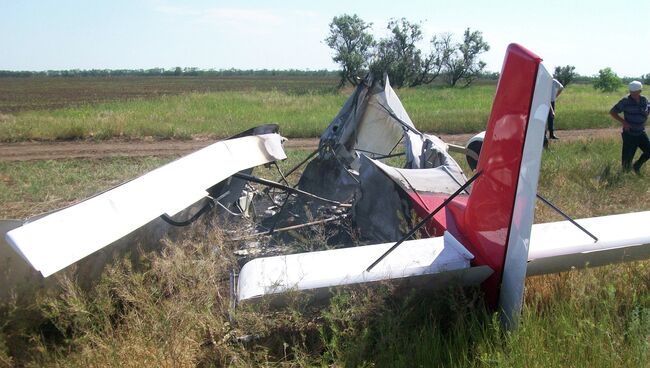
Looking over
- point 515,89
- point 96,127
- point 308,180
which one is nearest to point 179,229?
point 308,180

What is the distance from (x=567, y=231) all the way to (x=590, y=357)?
1.04 m

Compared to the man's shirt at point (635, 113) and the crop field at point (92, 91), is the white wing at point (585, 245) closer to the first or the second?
the man's shirt at point (635, 113)

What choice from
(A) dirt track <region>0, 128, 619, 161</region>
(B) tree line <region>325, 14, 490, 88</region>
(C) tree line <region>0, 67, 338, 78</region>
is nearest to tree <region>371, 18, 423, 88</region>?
(B) tree line <region>325, 14, 490, 88</region>

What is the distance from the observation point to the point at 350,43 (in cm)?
4869

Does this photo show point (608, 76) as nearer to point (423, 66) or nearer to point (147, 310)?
point (423, 66)

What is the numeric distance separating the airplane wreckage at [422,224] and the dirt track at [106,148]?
9570 mm

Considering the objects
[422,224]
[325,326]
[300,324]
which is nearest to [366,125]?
[422,224]

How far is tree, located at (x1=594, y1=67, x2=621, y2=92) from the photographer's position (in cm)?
Result: 4931

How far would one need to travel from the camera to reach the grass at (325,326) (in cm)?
307

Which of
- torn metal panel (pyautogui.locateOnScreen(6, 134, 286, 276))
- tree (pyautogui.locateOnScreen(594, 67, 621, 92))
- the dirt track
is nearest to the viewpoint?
torn metal panel (pyautogui.locateOnScreen(6, 134, 286, 276))

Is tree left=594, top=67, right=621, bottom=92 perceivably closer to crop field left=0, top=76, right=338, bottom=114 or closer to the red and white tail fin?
crop field left=0, top=76, right=338, bottom=114

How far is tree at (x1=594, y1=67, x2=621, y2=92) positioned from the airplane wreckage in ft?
166

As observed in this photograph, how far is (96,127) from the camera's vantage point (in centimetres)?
1688

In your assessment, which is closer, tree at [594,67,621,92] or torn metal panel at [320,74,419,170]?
torn metal panel at [320,74,419,170]
